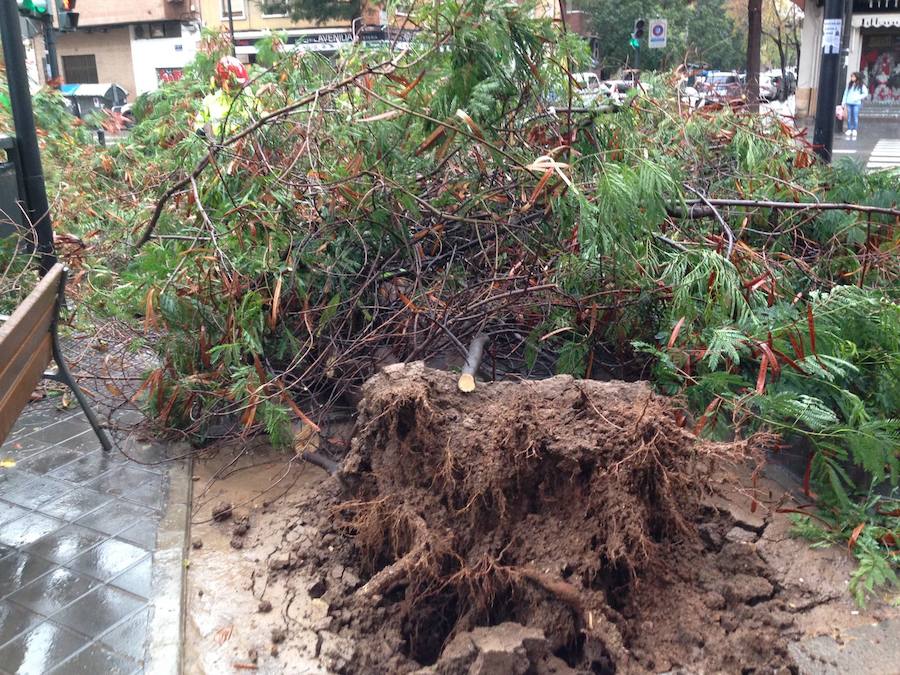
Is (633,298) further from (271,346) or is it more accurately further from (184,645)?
(184,645)

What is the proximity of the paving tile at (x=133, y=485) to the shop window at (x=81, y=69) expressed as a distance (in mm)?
56718

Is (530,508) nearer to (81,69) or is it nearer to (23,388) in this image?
(23,388)

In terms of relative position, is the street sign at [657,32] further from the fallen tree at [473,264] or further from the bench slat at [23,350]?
the bench slat at [23,350]

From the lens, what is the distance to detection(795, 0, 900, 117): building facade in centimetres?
2267

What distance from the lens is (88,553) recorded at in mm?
3668

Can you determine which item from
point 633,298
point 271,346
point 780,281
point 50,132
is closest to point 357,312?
point 271,346

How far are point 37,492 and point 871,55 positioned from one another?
3441 centimetres

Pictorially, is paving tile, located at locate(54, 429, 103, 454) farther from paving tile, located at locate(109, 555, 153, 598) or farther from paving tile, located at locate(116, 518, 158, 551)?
paving tile, located at locate(109, 555, 153, 598)

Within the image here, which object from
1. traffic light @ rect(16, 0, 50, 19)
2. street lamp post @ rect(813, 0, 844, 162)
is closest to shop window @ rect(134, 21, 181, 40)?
traffic light @ rect(16, 0, 50, 19)

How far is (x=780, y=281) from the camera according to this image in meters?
4.71

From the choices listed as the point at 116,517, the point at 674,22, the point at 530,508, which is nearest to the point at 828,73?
the point at 530,508

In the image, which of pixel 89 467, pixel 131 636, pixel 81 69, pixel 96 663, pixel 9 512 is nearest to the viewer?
pixel 96 663

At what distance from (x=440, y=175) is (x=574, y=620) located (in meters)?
2.70

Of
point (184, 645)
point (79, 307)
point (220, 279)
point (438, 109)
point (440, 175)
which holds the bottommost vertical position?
point (184, 645)
